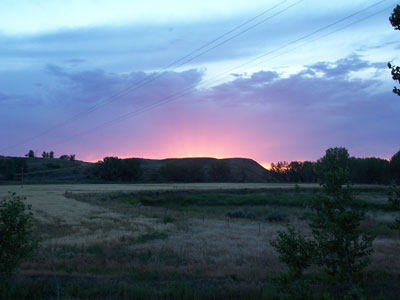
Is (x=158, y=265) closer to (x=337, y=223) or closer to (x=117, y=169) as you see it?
(x=337, y=223)

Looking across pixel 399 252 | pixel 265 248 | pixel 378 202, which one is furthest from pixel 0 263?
pixel 378 202

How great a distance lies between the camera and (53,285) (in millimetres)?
9969

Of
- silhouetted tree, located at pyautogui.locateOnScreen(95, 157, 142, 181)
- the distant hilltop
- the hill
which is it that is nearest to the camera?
the distant hilltop

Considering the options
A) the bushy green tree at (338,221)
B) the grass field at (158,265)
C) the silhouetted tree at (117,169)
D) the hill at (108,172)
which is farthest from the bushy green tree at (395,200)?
the silhouetted tree at (117,169)

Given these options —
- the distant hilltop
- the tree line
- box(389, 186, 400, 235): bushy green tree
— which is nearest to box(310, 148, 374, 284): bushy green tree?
box(389, 186, 400, 235): bushy green tree

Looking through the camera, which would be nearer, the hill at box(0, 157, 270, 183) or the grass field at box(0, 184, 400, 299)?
the grass field at box(0, 184, 400, 299)

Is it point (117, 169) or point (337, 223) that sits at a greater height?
point (117, 169)

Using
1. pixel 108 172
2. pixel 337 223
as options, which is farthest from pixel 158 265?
pixel 108 172

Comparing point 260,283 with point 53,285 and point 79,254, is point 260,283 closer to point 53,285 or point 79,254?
point 53,285

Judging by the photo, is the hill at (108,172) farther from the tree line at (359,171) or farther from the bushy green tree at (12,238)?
the bushy green tree at (12,238)

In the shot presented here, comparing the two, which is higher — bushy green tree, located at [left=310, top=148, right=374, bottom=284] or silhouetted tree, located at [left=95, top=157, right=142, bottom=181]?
silhouetted tree, located at [left=95, top=157, right=142, bottom=181]

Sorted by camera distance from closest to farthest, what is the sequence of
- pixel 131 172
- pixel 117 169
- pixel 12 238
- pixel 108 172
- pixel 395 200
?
pixel 395 200 < pixel 12 238 < pixel 108 172 < pixel 117 169 < pixel 131 172

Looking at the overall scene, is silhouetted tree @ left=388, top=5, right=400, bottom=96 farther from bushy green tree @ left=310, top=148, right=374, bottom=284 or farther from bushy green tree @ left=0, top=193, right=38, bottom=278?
bushy green tree @ left=0, top=193, right=38, bottom=278

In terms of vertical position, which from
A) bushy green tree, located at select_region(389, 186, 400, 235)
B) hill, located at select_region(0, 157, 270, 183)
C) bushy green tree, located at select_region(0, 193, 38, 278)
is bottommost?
bushy green tree, located at select_region(0, 193, 38, 278)
